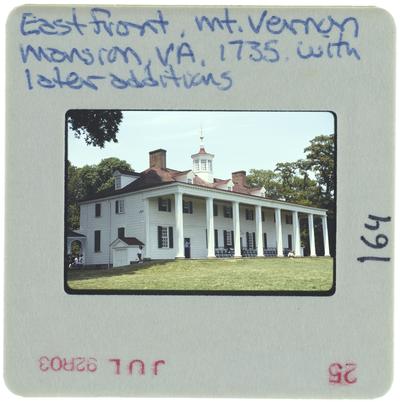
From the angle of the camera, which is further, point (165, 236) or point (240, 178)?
point (165, 236)

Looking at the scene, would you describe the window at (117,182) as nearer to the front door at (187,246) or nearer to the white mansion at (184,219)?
the white mansion at (184,219)

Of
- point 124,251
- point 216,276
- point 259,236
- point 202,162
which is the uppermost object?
point 202,162

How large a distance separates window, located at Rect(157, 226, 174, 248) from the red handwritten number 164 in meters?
1.63

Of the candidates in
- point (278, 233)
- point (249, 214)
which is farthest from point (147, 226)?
point (278, 233)

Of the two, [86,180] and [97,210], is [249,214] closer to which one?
[97,210]

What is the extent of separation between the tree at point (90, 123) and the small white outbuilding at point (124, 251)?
2.67ft

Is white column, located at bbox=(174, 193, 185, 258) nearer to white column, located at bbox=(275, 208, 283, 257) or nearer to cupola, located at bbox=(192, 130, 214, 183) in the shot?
cupola, located at bbox=(192, 130, 214, 183)

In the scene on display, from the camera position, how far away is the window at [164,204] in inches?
227

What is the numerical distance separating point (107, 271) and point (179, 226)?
0.70 metres

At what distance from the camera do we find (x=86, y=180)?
18.4 feet

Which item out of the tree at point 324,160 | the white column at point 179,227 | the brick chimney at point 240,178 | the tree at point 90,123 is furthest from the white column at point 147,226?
the tree at point 324,160

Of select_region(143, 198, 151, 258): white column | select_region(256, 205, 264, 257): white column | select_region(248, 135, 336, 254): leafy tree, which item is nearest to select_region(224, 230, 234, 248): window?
select_region(256, 205, 264, 257): white column

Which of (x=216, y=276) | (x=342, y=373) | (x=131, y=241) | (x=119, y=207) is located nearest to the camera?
(x=342, y=373)

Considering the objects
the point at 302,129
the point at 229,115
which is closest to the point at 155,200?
the point at 229,115
